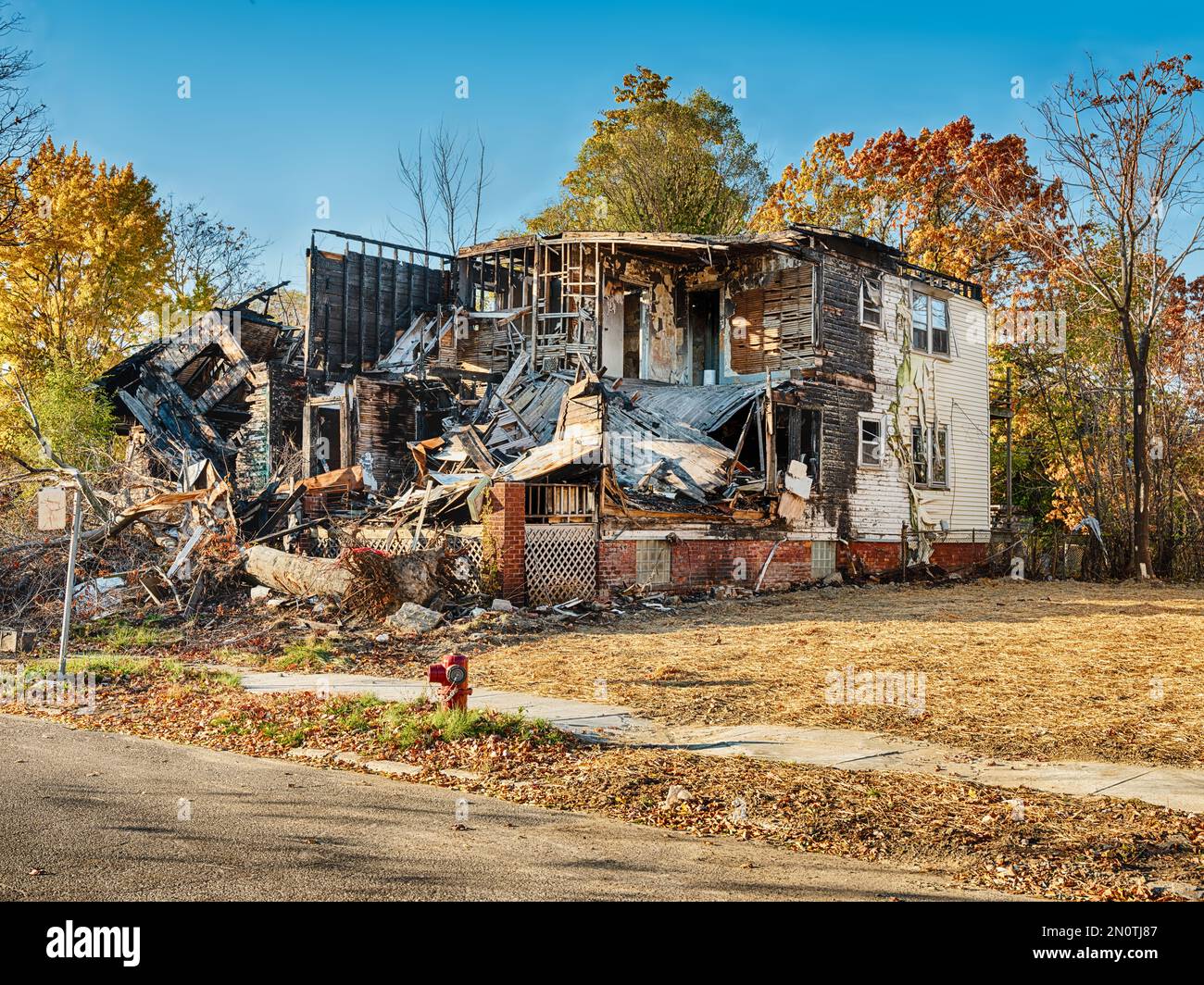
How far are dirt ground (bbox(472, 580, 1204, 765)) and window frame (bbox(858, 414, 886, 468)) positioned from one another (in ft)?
24.6

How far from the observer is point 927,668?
13320mm

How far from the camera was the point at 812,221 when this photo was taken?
4184 centimetres

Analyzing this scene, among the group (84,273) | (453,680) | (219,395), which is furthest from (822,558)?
(84,273)

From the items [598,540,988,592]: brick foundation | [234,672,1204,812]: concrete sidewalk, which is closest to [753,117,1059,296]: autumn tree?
[598,540,988,592]: brick foundation

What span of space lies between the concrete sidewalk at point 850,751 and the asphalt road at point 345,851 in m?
2.15

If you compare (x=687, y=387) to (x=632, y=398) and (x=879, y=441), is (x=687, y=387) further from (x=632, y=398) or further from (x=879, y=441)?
(x=879, y=441)

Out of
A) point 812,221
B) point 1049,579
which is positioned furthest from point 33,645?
point 812,221

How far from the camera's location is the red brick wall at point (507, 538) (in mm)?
19031

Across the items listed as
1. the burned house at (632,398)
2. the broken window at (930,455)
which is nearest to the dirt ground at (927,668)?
the burned house at (632,398)

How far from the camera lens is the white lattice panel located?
1958cm

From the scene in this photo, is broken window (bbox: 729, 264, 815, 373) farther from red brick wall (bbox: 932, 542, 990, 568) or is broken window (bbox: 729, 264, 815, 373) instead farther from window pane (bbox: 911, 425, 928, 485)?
red brick wall (bbox: 932, 542, 990, 568)

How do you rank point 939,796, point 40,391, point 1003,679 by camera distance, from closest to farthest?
1. point 939,796
2. point 1003,679
3. point 40,391
